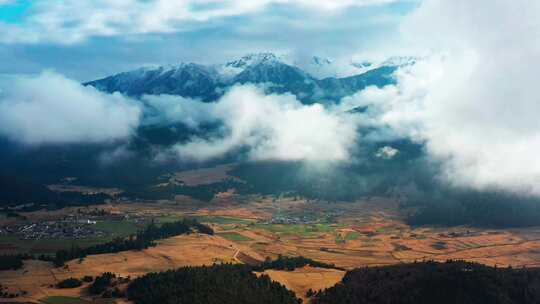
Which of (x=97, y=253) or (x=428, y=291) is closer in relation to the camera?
(x=428, y=291)

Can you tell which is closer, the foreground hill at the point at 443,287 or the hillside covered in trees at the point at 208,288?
the foreground hill at the point at 443,287

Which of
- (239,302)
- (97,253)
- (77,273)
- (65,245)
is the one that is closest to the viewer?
(239,302)

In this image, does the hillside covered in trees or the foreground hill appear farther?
the hillside covered in trees

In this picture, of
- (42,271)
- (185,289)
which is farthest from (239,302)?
(42,271)

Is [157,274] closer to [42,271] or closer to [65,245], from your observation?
[42,271]

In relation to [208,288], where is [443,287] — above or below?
above

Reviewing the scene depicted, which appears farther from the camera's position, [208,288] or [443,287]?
[208,288]

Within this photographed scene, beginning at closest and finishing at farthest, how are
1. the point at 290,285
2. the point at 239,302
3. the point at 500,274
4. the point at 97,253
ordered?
the point at 239,302 → the point at 500,274 → the point at 290,285 → the point at 97,253
